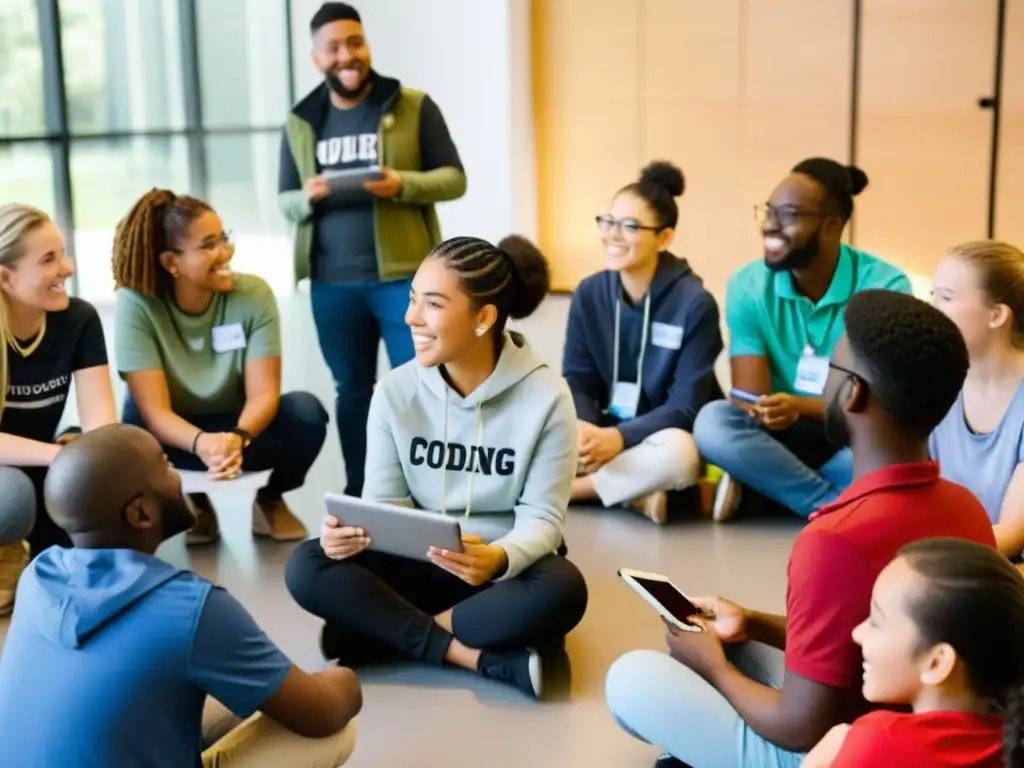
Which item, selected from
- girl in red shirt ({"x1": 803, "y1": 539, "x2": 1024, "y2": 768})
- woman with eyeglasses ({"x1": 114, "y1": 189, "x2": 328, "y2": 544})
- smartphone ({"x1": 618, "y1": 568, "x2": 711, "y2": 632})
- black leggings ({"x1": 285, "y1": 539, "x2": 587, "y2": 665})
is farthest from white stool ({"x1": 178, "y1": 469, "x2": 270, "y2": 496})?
girl in red shirt ({"x1": 803, "y1": 539, "x2": 1024, "y2": 768})

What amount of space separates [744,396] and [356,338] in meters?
1.35

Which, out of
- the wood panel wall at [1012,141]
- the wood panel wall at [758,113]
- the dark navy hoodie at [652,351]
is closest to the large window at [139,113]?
the wood panel wall at [758,113]

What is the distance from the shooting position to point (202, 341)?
161 inches

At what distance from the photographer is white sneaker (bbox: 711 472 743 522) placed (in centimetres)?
420

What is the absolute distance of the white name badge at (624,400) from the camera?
14.4 feet

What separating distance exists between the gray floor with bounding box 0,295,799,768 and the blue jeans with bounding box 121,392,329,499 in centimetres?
19

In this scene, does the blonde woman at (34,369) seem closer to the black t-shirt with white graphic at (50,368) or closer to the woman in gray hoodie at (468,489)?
the black t-shirt with white graphic at (50,368)

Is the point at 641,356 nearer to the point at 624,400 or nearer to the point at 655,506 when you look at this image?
the point at 624,400

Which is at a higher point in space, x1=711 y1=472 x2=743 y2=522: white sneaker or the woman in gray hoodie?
the woman in gray hoodie

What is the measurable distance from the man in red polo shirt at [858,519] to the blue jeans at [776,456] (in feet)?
5.86

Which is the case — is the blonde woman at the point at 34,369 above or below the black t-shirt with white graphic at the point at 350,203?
below

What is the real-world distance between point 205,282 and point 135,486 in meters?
2.06

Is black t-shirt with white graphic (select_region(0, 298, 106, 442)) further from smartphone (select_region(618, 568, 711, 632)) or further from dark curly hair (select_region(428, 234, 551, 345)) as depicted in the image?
smartphone (select_region(618, 568, 711, 632))

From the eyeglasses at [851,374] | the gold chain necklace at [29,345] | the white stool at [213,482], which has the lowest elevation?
the white stool at [213,482]
